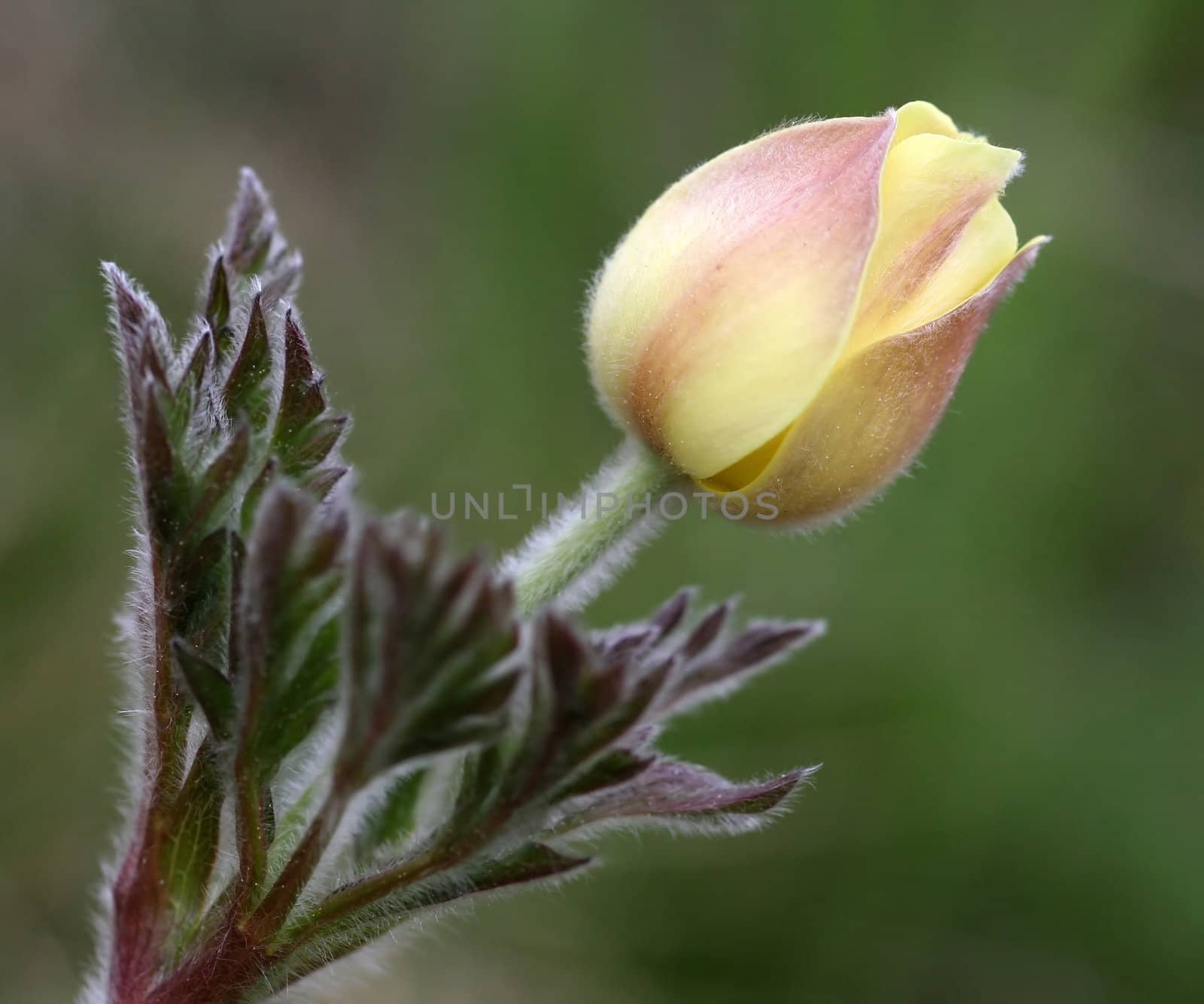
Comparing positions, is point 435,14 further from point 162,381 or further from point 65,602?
point 162,381

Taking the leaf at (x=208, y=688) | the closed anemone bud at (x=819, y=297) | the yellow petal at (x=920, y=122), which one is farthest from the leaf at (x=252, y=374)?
the yellow petal at (x=920, y=122)

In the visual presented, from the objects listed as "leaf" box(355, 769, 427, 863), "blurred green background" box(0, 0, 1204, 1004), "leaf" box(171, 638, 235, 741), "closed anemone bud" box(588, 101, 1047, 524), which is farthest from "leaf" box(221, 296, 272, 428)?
"blurred green background" box(0, 0, 1204, 1004)

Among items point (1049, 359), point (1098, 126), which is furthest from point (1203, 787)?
point (1098, 126)

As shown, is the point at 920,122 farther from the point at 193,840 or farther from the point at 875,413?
the point at 193,840

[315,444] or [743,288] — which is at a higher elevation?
[743,288]

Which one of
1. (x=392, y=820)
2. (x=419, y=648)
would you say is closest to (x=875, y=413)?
(x=419, y=648)

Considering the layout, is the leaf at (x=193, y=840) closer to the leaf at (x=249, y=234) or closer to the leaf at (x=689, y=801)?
the leaf at (x=689, y=801)

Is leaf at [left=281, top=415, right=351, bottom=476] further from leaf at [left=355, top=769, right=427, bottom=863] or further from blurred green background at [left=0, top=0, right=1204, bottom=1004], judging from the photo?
blurred green background at [left=0, top=0, right=1204, bottom=1004]
